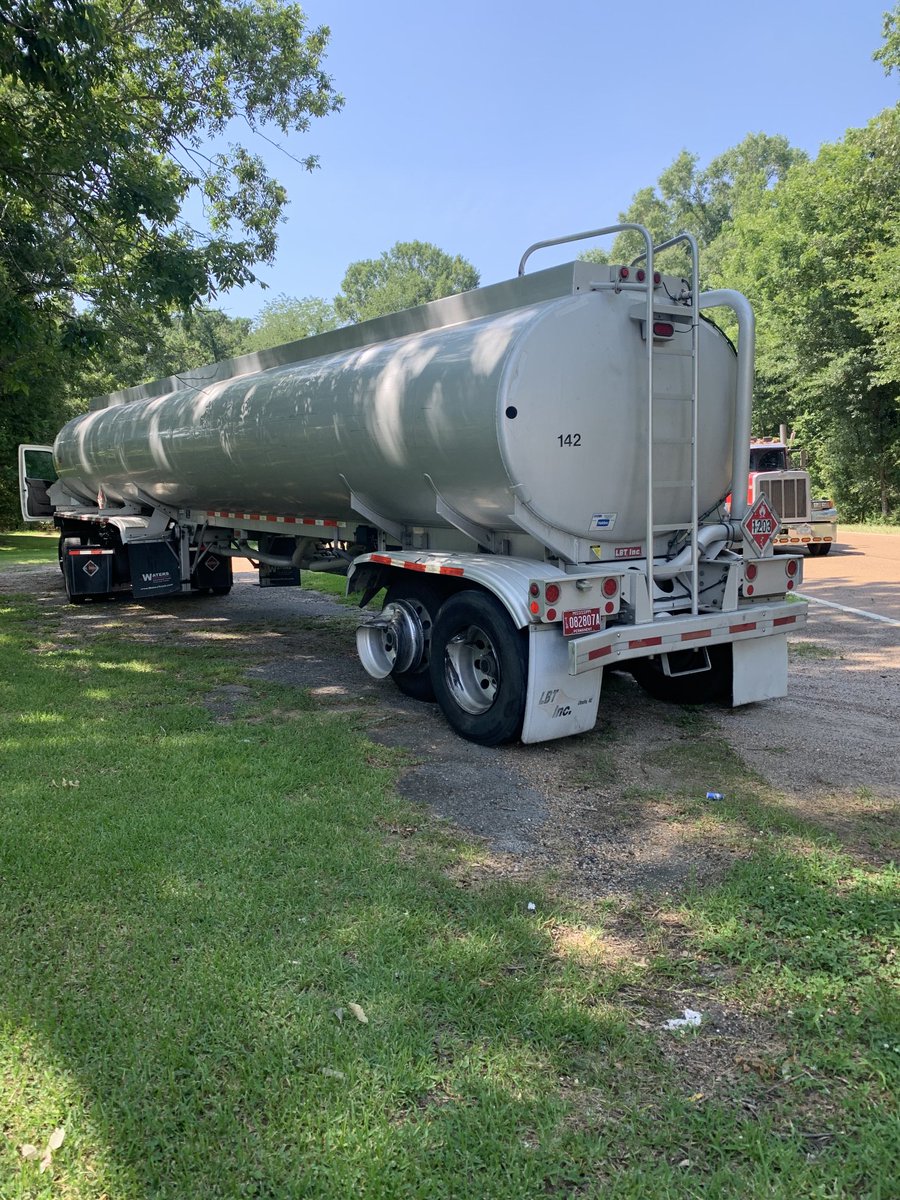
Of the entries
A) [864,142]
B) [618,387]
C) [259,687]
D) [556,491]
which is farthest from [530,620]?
[864,142]

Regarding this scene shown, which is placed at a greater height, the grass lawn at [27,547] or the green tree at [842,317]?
the green tree at [842,317]

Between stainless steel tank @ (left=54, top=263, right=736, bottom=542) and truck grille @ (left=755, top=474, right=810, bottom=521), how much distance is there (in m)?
10.9

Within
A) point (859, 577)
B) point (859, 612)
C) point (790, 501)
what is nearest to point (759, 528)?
point (859, 612)

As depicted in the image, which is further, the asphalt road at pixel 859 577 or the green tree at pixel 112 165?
the asphalt road at pixel 859 577

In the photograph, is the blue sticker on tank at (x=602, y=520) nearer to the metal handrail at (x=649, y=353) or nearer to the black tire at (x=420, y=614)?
the metal handrail at (x=649, y=353)

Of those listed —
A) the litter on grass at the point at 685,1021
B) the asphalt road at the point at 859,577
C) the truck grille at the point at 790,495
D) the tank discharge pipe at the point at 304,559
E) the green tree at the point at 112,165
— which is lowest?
the litter on grass at the point at 685,1021

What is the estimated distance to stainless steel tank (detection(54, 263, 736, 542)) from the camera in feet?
18.5

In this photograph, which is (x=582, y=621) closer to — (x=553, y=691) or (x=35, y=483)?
(x=553, y=691)

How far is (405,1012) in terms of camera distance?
9.73 feet

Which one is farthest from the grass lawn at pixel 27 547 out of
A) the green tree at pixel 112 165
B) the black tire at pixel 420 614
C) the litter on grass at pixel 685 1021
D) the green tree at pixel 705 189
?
the green tree at pixel 705 189

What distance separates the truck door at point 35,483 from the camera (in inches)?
621

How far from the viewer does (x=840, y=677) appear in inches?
314

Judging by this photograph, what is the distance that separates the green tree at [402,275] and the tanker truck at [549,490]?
82.7 metres

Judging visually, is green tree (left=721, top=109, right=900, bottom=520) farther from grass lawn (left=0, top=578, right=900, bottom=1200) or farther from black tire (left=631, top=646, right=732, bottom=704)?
grass lawn (left=0, top=578, right=900, bottom=1200)
